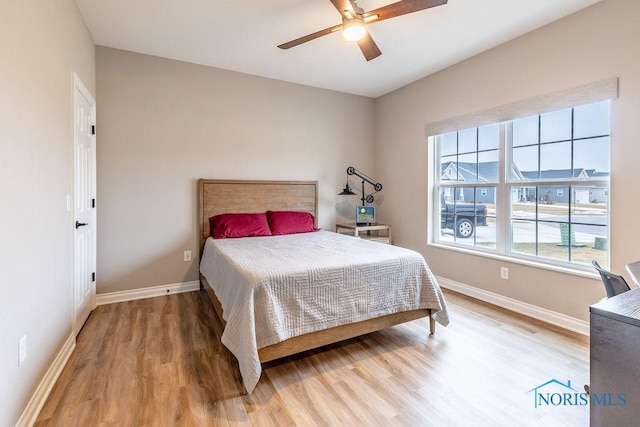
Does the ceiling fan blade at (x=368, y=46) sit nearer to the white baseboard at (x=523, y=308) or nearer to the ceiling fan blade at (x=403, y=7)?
the ceiling fan blade at (x=403, y=7)

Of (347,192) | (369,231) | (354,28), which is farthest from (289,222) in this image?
(354,28)

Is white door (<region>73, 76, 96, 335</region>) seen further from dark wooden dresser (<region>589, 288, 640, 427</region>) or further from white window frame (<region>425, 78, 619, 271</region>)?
white window frame (<region>425, 78, 619, 271</region>)

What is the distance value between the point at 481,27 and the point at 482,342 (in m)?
2.65

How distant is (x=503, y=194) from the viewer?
10.5ft

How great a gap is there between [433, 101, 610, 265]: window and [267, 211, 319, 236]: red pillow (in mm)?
1692

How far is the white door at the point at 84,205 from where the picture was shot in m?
2.45

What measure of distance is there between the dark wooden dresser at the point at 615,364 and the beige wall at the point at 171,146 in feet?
11.5

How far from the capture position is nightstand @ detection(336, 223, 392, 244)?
417cm

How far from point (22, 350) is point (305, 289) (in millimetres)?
1436

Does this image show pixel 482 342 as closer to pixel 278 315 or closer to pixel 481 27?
pixel 278 315

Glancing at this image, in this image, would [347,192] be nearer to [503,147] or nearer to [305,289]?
[503,147]

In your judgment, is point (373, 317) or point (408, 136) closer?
point (373, 317)

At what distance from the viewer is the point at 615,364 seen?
899 millimetres

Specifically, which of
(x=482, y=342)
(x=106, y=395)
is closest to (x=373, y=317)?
(x=482, y=342)
